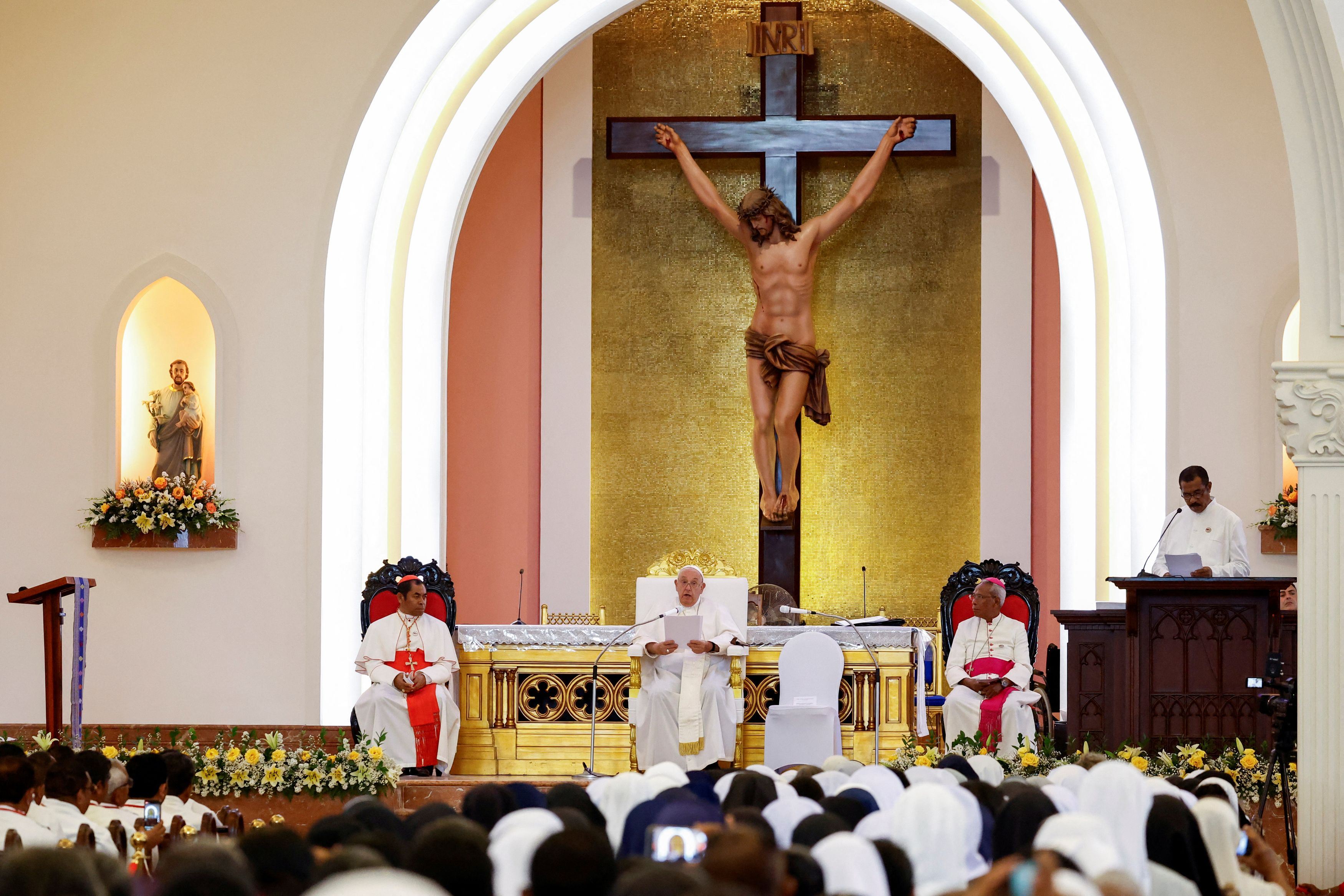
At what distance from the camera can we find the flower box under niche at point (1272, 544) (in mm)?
10016

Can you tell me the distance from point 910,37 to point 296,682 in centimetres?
710

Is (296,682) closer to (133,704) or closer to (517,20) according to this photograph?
(133,704)

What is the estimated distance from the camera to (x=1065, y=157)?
37.9 ft

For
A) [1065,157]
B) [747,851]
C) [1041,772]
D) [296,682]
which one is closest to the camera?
[747,851]

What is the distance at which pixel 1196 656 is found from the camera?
24.7 ft

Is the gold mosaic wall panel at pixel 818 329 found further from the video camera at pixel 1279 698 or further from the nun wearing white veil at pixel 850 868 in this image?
the nun wearing white veil at pixel 850 868

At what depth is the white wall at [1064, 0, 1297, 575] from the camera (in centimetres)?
1027

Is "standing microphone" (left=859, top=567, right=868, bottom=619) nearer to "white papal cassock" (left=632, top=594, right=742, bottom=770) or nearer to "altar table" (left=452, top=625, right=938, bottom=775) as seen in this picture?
"altar table" (left=452, top=625, right=938, bottom=775)

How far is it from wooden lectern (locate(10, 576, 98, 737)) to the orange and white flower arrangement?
64.2 inches

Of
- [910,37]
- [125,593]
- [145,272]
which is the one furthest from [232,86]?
[910,37]

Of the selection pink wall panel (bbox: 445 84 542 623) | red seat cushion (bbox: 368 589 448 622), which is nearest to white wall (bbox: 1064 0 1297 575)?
red seat cushion (bbox: 368 589 448 622)

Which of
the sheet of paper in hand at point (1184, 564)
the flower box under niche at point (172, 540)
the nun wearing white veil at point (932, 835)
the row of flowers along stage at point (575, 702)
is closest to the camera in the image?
the nun wearing white veil at point (932, 835)

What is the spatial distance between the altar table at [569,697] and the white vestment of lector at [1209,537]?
66.6 inches

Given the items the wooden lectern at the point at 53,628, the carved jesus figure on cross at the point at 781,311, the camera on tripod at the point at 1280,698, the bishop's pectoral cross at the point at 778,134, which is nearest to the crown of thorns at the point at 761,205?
the carved jesus figure on cross at the point at 781,311
